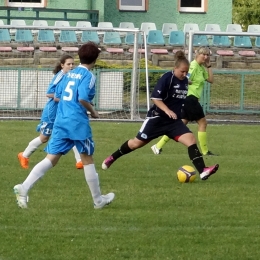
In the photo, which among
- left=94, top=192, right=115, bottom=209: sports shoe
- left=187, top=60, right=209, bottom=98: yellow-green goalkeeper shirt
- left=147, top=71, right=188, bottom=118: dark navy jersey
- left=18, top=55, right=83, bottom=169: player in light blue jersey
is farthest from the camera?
left=187, top=60, right=209, bottom=98: yellow-green goalkeeper shirt

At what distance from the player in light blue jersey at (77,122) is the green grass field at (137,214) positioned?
33 centimetres

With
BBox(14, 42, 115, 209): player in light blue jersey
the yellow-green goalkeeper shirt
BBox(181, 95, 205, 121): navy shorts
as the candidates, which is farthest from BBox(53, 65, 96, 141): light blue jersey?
the yellow-green goalkeeper shirt

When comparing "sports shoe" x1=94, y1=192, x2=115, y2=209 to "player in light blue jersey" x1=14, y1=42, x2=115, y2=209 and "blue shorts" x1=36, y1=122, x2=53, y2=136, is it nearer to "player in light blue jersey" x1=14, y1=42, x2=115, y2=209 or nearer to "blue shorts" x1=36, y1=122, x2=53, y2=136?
"player in light blue jersey" x1=14, y1=42, x2=115, y2=209

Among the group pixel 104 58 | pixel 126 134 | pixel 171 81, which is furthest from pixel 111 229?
pixel 104 58

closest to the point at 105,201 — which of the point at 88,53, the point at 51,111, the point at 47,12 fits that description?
the point at 88,53

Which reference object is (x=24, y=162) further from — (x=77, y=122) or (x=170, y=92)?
(x=77, y=122)

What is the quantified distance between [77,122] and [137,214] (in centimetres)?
109

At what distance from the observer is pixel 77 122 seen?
8.89 m

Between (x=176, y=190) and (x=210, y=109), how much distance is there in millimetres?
11473

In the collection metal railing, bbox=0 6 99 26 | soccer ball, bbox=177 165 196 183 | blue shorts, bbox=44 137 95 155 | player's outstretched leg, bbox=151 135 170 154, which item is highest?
metal railing, bbox=0 6 99 26

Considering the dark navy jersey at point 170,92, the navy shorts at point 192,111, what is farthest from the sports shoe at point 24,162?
the navy shorts at point 192,111

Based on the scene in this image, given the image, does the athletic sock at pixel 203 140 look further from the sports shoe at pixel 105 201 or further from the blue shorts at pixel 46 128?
the sports shoe at pixel 105 201

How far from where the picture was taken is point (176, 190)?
1060 cm

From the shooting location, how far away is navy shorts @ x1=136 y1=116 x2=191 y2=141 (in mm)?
11539
